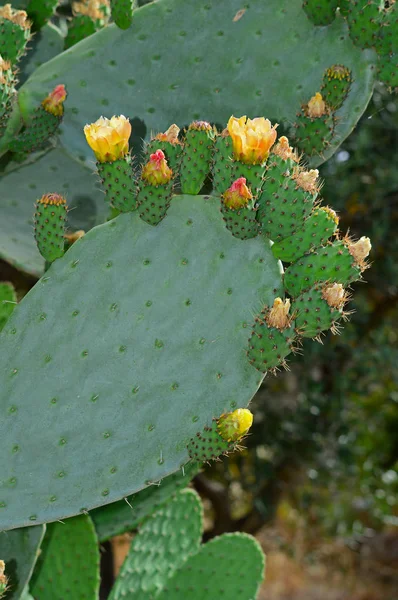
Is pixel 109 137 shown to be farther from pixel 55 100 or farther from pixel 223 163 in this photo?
pixel 55 100

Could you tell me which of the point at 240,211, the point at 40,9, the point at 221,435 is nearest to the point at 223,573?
the point at 221,435

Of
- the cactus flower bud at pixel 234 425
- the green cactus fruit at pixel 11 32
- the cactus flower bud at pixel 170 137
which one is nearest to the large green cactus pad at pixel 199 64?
the green cactus fruit at pixel 11 32

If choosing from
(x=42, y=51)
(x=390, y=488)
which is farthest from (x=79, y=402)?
(x=390, y=488)

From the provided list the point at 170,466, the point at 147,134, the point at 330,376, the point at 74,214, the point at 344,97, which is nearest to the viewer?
the point at 170,466

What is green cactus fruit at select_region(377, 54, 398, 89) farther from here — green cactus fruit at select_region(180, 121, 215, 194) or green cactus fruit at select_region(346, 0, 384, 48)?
green cactus fruit at select_region(180, 121, 215, 194)

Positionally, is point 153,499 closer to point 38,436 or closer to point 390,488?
point 38,436

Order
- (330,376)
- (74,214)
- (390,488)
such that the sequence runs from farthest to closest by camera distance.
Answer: (390,488) < (330,376) < (74,214)

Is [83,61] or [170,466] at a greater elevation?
[83,61]

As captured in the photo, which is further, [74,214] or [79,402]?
[74,214]
